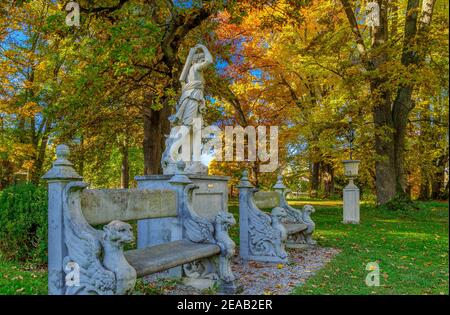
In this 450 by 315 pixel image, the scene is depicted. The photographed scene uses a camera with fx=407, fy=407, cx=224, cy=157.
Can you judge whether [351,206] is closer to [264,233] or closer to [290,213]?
[290,213]

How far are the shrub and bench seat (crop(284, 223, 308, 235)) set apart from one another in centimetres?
402

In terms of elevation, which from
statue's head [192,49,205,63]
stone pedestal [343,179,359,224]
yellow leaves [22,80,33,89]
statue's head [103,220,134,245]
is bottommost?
stone pedestal [343,179,359,224]

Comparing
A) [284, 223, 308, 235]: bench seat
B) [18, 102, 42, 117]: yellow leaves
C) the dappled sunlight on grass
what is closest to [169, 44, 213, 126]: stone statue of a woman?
[284, 223, 308, 235]: bench seat

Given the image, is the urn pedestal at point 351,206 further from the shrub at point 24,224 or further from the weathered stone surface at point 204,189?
the shrub at point 24,224

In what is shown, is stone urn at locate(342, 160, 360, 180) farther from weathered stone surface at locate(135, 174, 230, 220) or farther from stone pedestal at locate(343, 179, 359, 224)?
weathered stone surface at locate(135, 174, 230, 220)

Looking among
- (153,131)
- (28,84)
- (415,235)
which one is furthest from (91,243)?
(28,84)

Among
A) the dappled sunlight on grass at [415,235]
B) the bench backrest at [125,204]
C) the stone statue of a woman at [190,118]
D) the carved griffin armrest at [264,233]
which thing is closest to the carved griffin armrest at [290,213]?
the carved griffin armrest at [264,233]

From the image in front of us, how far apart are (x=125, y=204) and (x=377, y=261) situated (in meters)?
4.44

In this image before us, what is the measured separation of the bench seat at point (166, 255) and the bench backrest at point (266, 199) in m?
2.66

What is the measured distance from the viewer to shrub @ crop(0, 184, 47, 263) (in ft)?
20.0

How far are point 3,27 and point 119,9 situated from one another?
7016mm

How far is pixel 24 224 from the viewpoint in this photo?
614cm

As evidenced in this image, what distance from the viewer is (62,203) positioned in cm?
342

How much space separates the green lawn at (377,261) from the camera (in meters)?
4.91
